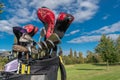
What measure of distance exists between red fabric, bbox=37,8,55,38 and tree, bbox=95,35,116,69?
33.9m

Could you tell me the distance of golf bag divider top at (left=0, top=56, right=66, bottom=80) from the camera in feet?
5.24

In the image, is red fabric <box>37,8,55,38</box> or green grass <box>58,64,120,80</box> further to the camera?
green grass <box>58,64,120,80</box>

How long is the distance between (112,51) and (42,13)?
113 feet

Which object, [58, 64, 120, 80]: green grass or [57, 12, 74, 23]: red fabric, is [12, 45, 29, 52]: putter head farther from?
[58, 64, 120, 80]: green grass

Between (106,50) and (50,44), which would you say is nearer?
(50,44)

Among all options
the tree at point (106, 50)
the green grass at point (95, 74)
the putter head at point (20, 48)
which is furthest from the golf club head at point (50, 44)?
the tree at point (106, 50)

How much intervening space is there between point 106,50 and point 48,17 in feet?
112

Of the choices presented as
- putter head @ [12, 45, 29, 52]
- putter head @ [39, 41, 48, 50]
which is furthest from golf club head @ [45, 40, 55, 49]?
putter head @ [12, 45, 29, 52]

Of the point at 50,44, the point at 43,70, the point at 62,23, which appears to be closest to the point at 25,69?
the point at 43,70

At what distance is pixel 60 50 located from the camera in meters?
1.79

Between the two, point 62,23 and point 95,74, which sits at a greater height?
point 62,23

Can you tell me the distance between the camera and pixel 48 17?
173 centimetres

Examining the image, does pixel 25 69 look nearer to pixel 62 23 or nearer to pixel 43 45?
pixel 43 45

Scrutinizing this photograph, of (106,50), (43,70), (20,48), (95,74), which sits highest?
(106,50)
